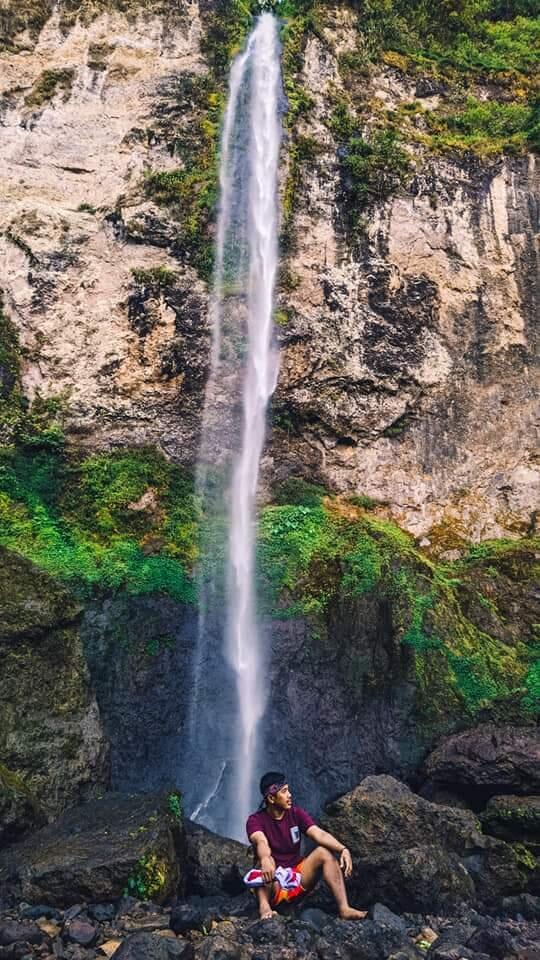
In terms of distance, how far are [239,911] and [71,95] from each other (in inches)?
571

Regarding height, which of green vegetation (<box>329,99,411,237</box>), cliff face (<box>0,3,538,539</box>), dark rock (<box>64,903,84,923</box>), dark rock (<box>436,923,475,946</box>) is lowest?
dark rock (<box>436,923,475,946</box>)

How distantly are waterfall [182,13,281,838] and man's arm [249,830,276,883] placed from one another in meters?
4.28

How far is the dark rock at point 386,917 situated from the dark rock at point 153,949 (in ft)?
4.46

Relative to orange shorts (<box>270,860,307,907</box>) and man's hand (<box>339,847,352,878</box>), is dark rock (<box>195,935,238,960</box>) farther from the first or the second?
man's hand (<box>339,847,352,878</box>)

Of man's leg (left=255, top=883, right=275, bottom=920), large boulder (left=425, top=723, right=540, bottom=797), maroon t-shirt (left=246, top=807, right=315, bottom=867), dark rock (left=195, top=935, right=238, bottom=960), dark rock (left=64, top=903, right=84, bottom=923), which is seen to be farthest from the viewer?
large boulder (left=425, top=723, right=540, bottom=797)

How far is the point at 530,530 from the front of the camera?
1236 centimetres

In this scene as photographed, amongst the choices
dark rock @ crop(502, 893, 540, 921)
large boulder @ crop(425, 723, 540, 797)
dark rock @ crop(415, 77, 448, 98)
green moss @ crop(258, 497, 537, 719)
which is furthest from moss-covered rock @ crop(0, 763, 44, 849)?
dark rock @ crop(415, 77, 448, 98)

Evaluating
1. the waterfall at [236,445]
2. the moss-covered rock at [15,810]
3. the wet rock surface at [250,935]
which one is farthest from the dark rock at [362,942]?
the waterfall at [236,445]

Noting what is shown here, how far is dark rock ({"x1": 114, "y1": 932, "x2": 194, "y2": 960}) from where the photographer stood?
3.95 metres

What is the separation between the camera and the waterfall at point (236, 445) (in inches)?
365

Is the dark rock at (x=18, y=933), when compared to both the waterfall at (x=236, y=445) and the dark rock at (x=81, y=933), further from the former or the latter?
the waterfall at (x=236, y=445)

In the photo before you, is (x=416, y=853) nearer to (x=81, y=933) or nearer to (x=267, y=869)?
(x=267, y=869)

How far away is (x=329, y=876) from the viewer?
15.1 feet

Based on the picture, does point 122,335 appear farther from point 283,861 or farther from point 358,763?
point 283,861
